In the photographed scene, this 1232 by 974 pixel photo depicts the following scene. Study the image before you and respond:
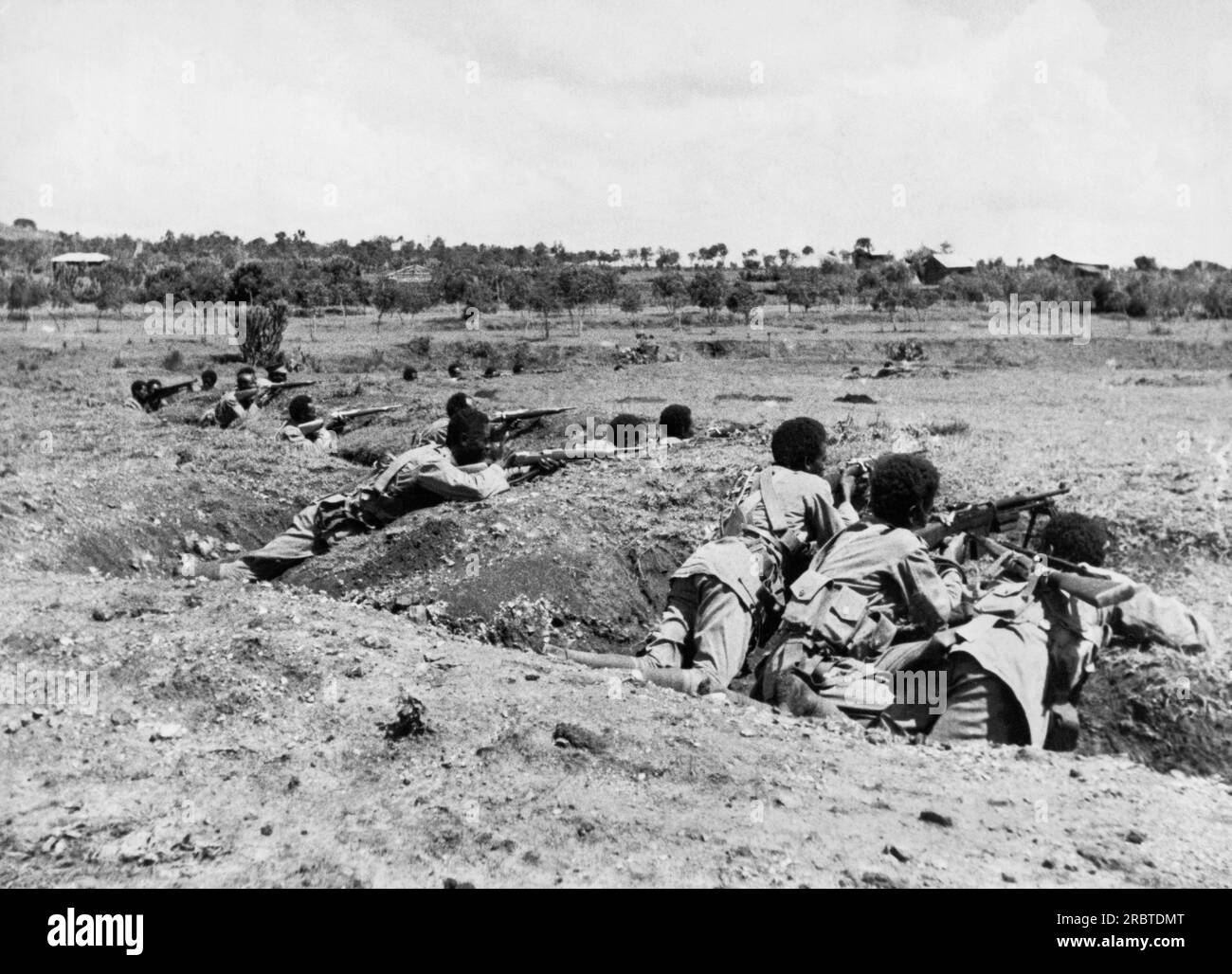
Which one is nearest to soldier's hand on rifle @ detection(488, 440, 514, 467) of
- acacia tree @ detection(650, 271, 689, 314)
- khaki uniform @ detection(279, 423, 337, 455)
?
khaki uniform @ detection(279, 423, 337, 455)

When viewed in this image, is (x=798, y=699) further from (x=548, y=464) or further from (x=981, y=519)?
(x=548, y=464)

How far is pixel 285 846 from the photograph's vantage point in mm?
Result: 3646

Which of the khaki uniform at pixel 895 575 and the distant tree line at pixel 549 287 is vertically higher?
the distant tree line at pixel 549 287

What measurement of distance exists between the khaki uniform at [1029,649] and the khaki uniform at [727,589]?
1238 mm

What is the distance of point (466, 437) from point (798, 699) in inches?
175

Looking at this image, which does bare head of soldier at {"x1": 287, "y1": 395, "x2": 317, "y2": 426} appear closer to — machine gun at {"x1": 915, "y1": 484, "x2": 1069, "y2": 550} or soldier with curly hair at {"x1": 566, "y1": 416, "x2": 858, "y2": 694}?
soldier with curly hair at {"x1": 566, "y1": 416, "x2": 858, "y2": 694}

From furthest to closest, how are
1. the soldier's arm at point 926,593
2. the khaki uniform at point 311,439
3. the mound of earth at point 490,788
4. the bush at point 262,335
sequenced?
the bush at point 262,335 < the khaki uniform at point 311,439 < the soldier's arm at point 926,593 < the mound of earth at point 490,788

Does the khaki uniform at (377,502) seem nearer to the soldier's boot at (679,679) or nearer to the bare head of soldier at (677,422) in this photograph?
the bare head of soldier at (677,422)

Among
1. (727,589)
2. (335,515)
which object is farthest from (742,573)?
(335,515)

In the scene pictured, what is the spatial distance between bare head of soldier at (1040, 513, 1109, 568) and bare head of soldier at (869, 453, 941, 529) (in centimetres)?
61

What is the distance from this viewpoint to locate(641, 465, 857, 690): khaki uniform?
235 inches

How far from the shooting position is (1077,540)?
5.55 metres

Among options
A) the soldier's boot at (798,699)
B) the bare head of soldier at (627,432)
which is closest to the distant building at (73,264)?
the bare head of soldier at (627,432)

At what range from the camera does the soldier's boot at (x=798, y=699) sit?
16.7ft
